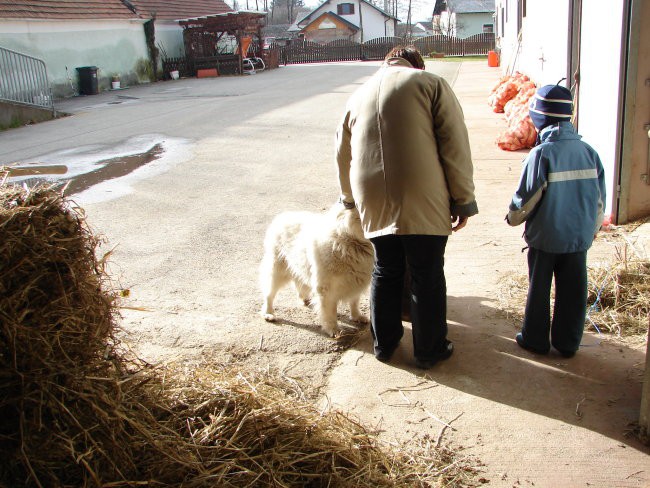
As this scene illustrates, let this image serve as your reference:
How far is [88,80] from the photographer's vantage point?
26.4m

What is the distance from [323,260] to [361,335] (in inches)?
26.5

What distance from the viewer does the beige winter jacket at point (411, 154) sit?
372 centimetres

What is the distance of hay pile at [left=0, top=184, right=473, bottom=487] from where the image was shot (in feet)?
8.37

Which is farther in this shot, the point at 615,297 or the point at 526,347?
the point at 615,297

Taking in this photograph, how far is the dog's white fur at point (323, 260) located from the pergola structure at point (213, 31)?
29859 mm

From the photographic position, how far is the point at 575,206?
392 cm

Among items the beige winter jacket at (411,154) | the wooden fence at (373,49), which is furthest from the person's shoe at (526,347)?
the wooden fence at (373,49)

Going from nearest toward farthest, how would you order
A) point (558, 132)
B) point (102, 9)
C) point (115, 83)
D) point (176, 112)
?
point (558, 132) < point (176, 112) < point (115, 83) < point (102, 9)

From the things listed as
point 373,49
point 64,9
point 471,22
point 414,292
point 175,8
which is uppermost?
point 175,8

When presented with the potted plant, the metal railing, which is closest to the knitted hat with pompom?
the metal railing

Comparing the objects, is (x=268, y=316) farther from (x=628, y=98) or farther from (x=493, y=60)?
(x=493, y=60)

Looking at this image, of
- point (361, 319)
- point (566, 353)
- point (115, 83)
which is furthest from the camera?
point (115, 83)

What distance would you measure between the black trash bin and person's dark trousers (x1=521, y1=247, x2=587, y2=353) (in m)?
25.8

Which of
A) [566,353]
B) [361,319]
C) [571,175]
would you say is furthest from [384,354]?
[571,175]
